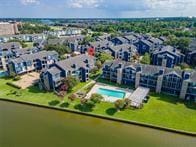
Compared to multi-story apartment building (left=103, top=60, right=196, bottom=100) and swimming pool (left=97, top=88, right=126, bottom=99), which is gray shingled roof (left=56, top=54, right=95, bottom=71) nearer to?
multi-story apartment building (left=103, top=60, right=196, bottom=100)

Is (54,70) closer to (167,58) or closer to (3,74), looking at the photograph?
(3,74)

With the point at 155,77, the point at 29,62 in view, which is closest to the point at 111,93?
the point at 155,77

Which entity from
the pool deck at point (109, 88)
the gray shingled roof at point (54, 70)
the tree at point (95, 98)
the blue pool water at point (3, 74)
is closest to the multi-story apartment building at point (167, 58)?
the pool deck at point (109, 88)

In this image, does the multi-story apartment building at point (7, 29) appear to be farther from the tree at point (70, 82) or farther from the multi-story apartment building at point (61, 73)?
the tree at point (70, 82)

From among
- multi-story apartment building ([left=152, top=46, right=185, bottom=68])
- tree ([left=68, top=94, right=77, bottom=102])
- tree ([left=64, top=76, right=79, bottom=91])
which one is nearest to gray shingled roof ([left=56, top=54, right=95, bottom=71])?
tree ([left=64, top=76, right=79, bottom=91])

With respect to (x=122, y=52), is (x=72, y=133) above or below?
below

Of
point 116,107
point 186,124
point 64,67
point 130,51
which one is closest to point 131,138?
point 116,107
